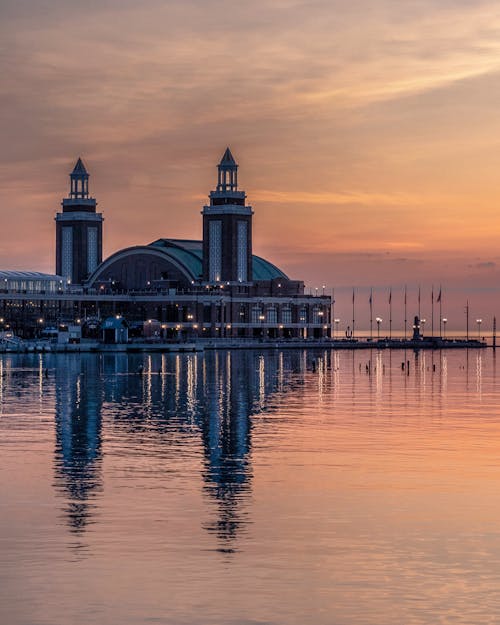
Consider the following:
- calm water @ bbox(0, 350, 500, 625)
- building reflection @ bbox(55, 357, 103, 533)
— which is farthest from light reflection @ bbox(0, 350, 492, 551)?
calm water @ bbox(0, 350, 500, 625)

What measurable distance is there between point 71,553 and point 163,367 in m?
132

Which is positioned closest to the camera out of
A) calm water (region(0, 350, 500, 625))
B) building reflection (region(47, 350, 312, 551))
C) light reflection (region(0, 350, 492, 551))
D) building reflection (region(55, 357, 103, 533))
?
calm water (region(0, 350, 500, 625))

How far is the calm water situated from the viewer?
30172mm

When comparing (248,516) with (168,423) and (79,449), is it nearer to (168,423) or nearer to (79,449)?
(79,449)

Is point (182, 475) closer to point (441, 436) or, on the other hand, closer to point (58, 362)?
point (441, 436)

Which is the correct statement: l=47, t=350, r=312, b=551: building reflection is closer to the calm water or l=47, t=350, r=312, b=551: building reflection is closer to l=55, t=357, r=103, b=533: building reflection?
→ l=55, t=357, r=103, b=533: building reflection

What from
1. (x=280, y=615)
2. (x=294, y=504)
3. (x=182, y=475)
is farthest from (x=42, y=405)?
(x=280, y=615)

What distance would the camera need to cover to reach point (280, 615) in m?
29.0

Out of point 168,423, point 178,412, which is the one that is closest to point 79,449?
point 168,423

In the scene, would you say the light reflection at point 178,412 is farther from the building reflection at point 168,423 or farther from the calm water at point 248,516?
the calm water at point 248,516

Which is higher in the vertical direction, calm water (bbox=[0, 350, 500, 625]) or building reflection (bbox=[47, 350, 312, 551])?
building reflection (bbox=[47, 350, 312, 551])

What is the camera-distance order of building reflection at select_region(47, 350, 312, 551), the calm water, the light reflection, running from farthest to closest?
the light reflection
building reflection at select_region(47, 350, 312, 551)
the calm water

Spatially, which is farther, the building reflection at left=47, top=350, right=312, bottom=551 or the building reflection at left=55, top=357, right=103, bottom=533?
the building reflection at left=47, top=350, right=312, bottom=551

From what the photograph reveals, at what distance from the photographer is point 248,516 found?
4147cm
